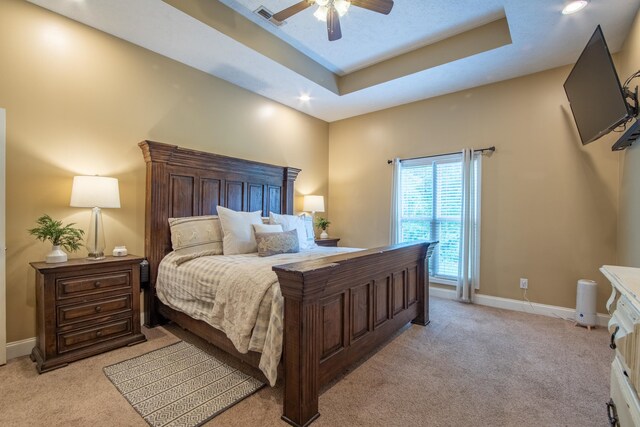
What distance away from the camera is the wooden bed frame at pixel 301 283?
1.65 m

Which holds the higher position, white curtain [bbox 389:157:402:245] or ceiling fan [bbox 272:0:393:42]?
ceiling fan [bbox 272:0:393:42]

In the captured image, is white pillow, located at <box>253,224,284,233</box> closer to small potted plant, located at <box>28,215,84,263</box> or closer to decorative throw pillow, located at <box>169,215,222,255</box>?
decorative throw pillow, located at <box>169,215,222,255</box>

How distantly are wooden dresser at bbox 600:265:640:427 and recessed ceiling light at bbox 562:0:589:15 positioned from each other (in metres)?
2.38

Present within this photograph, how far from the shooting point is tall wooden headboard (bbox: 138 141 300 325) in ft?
10.0

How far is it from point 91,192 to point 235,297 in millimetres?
1586

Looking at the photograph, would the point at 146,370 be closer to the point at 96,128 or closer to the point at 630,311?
the point at 96,128

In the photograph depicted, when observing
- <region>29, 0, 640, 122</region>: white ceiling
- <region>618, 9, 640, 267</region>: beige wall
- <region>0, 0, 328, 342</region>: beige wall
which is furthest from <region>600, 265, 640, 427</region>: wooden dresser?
<region>0, 0, 328, 342</region>: beige wall

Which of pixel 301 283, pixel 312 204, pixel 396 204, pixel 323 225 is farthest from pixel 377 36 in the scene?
pixel 301 283

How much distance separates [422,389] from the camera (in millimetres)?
2016

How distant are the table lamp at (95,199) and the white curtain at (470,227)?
3.97 meters

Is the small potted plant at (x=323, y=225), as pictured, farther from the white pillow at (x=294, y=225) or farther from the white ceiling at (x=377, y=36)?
the white ceiling at (x=377, y=36)

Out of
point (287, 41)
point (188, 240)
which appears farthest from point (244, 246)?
point (287, 41)

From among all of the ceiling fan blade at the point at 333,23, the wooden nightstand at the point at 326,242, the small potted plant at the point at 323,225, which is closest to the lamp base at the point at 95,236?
the ceiling fan blade at the point at 333,23

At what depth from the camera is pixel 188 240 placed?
303 centimetres
